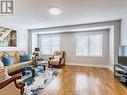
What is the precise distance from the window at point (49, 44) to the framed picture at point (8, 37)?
2540 millimetres

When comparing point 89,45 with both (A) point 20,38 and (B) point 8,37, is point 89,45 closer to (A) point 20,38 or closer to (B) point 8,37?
(A) point 20,38

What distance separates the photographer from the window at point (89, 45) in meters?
7.29

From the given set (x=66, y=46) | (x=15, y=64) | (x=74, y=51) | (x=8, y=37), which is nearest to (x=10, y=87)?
(x=15, y=64)

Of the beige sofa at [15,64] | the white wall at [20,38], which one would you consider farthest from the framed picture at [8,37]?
the beige sofa at [15,64]

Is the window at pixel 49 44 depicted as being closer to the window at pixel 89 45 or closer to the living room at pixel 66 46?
the living room at pixel 66 46

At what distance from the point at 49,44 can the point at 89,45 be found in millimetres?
2995

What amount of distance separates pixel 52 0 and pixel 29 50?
5.45 m

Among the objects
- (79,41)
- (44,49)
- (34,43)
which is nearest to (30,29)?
(34,43)

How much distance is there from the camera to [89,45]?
7566 mm

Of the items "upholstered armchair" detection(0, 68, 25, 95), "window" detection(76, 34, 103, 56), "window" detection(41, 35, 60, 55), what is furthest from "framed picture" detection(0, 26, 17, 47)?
"upholstered armchair" detection(0, 68, 25, 95)

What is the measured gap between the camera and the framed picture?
5685mm

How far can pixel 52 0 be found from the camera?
335 cm

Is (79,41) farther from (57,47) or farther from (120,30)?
(120,30)

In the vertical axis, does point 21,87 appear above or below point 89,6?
below
